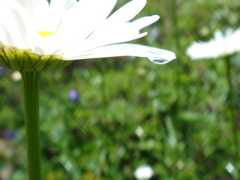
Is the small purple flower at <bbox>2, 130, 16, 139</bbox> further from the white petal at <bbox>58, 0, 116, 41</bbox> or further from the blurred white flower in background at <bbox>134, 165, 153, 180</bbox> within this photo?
the white petal at <bbox>58, 0, 116, 41</bbox>

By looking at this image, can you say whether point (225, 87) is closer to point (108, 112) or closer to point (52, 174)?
point (108, 112)

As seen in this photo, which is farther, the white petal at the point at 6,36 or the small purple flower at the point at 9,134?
the small purple flower at the point at 9,134

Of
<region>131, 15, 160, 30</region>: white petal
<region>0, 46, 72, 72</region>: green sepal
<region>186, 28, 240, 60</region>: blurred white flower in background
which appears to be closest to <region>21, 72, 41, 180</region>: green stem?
<region>0, 46, 72, 72</region>: green sepal

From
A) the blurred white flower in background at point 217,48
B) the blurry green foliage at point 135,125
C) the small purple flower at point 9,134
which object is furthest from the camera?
the small purple flower at point 9,134

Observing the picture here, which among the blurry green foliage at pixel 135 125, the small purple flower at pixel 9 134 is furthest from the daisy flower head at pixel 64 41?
the small purple flower at pixel 9 134

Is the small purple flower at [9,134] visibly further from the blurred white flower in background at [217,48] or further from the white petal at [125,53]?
the white petal at [125,53]

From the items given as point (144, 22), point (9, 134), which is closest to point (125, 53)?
point (144, 22)
